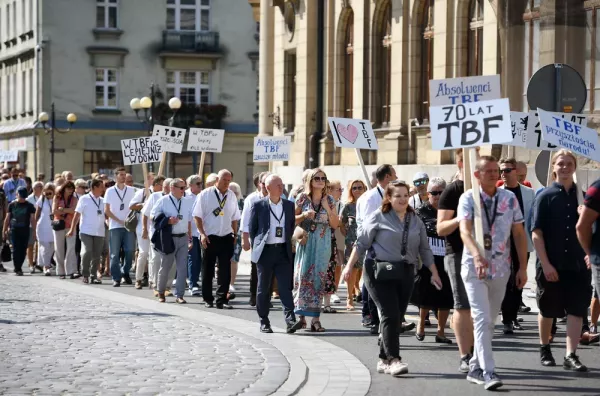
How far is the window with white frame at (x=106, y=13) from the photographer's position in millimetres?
70125

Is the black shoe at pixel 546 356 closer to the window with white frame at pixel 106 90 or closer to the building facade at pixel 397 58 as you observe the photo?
the building facade at pixel 397 58

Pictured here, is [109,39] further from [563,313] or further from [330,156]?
[563,313]

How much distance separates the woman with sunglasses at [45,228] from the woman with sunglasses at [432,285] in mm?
13020

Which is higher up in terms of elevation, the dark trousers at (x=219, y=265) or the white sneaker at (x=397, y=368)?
the dark trousers at (x=219, y=265)

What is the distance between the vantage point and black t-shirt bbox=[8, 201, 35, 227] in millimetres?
27047

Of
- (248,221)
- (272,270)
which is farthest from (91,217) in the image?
(272,270)

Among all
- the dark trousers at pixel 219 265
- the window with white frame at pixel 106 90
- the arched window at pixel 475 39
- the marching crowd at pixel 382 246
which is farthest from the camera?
the window with white frame at pixel 106 90

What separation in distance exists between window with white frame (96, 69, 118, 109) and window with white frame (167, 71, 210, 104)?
265 centimetres

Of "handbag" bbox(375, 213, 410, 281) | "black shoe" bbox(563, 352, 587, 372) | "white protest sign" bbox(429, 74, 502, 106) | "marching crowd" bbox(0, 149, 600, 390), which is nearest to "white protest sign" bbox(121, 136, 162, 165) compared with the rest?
"marching crowd" bbox(0, 149, 600, 390)

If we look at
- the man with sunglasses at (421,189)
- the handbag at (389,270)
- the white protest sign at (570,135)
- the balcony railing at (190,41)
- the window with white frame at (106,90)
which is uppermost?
the balcony railing at (190,41)

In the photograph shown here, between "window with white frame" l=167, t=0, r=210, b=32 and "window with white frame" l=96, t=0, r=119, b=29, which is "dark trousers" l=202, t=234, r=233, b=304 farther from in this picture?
"window with white frame" l=167, t=0, r=210, b=32

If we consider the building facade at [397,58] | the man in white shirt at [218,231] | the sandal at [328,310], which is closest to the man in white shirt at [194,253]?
the man in white shirt at [218,231]

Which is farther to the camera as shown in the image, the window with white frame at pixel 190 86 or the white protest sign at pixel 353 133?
the window with white frame at pixel 190 86

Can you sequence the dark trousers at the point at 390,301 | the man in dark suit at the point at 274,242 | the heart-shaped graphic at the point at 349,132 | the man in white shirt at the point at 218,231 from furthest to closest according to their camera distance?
1. the heart-shaped graphic at the point at 349,132
2. the man in white shirt at the point at 218,231
3. the man in dark suit at the point at 274,242
4. the dark trousers at the point at 390,301
